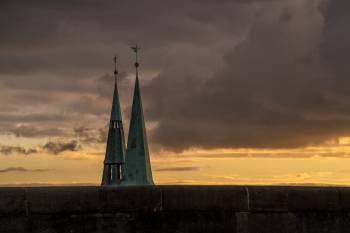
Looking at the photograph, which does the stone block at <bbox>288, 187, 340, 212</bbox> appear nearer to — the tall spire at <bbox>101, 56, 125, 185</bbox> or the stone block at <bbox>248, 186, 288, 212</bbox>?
the stone block at <bbox>248, 186, 288, 212</bbox>

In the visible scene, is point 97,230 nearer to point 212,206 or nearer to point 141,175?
point 212,206

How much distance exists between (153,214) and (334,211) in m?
2.02

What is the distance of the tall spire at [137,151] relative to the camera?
5274 cm

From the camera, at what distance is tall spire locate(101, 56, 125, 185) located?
175 ft

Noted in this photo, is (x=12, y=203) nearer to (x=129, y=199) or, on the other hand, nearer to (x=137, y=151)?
(x=129, y=199)

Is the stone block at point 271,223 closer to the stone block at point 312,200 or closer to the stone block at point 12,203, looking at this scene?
the stone block at point 312,200

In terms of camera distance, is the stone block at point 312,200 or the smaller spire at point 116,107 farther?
the smaller spire at point 116,107

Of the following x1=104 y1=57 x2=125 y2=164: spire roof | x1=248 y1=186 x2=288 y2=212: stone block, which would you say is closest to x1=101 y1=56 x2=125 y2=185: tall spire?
x1=104 y1=57 x2=125 y2=164: spire roof

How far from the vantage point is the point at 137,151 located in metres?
53.5

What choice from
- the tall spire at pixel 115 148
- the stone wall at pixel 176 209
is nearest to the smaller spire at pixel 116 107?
the tall spire at pixel 115 148

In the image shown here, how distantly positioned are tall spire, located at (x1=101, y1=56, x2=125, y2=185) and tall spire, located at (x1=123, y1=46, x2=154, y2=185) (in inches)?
31.5

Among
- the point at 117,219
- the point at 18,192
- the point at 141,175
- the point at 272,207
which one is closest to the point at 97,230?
the point at 117,219

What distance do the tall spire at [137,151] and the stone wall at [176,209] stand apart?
44766mm

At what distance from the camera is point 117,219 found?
7262mm
